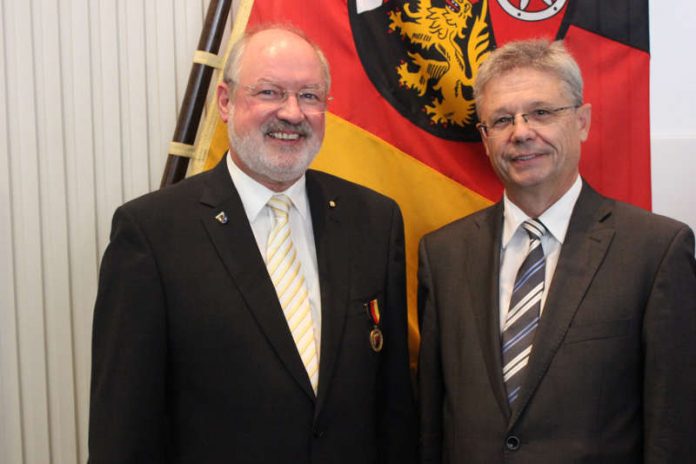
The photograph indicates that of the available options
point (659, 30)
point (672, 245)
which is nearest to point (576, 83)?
point (672, 245)

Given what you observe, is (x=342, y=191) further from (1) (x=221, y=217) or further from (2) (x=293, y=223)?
(1) (x=221, y=217)

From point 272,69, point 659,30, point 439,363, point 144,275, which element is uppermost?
point 659,30

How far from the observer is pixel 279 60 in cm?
165

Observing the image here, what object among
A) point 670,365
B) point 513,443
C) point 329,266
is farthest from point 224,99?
point 670,365

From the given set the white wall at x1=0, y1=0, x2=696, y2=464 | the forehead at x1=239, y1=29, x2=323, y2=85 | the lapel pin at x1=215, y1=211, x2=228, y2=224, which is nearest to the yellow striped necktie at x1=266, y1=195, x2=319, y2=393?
the lapel pin at x1=215, y1=211, x2=228, y2=224

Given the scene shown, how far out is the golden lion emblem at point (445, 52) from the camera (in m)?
2.23

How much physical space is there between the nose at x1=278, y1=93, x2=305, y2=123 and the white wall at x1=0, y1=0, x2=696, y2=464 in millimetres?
723

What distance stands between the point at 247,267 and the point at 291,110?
1.24 feet

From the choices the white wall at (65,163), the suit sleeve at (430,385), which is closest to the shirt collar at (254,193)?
the suit sleeve at (430,385)

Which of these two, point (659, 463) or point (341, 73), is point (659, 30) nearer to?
point (341, 73)

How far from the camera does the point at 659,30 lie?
2566 mm

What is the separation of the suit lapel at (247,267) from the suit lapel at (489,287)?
449mm

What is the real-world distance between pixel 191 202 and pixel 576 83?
1.04 meters

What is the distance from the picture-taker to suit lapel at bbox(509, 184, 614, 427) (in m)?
1.62
